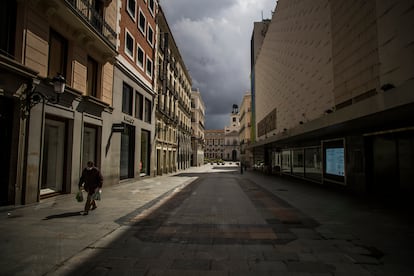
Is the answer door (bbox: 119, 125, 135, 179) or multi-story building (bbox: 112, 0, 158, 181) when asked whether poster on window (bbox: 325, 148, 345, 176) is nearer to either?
multi-story building (bbox: 112, 0, 158, 181)

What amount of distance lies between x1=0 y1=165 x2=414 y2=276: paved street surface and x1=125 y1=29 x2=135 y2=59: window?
12373 millimetres

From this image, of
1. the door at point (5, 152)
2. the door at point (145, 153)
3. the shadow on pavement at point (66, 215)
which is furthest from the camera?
the door at point (145, 153)

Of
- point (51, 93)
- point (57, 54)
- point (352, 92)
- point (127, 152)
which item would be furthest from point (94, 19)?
point (352, 92)

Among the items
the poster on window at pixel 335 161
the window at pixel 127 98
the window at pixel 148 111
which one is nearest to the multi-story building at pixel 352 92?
the poster on window at pixel 335 161

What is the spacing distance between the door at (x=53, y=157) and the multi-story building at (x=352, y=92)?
11814 mm

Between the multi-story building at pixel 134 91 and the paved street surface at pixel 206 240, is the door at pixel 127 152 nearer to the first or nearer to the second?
the multi-story building at pixel 134 91

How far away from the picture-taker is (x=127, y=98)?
18.6 m

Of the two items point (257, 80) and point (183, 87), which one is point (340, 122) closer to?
point (257, 80)

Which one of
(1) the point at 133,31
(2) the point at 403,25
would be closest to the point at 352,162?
(2) the point at 403,25

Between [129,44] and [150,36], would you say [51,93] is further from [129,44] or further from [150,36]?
[150,36]

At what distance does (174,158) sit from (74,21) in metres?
25.3

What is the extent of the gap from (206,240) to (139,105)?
17.0 metres

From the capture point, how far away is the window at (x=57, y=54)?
10.9 metres

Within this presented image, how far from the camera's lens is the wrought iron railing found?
1178 cm
